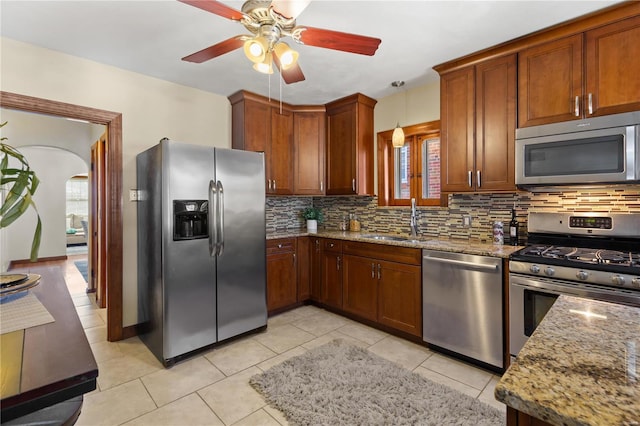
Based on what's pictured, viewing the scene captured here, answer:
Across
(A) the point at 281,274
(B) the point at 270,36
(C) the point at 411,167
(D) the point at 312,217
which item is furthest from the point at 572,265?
(D) the point at 312,217

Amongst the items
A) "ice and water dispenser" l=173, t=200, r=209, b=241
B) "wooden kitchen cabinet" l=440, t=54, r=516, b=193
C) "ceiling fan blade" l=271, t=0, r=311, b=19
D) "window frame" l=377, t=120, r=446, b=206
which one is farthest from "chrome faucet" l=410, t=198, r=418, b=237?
"ceiling fan blade" l=271, t=0, r=311, b=19

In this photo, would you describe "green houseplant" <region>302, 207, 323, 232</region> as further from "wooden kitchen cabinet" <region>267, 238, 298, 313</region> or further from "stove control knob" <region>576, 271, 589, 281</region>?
"stove control knob" <region>576, 271, 589, 281</region>

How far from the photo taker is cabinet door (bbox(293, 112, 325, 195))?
3949 mm

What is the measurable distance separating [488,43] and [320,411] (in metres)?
2.95

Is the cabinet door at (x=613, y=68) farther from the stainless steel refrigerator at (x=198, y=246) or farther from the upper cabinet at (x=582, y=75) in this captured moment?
the stainless steel refrigerator at (x=198, y=246)

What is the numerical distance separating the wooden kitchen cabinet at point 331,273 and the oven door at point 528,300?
1.72 meters

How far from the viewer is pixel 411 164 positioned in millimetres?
3568

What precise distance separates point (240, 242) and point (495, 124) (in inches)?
95.6

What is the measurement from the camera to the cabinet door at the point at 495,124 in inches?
96.4

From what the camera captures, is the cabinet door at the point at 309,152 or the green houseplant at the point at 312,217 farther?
the green houseplant at the point at 312,217

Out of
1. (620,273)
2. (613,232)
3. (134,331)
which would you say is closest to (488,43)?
(613,232)

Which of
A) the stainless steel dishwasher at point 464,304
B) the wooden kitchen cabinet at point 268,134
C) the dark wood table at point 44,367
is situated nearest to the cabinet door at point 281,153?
the wooden kitchen cabinet at point 268,134

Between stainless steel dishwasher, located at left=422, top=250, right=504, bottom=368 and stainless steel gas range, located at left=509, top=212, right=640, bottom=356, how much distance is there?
0.12m

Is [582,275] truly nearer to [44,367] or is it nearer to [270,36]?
[270,36]
